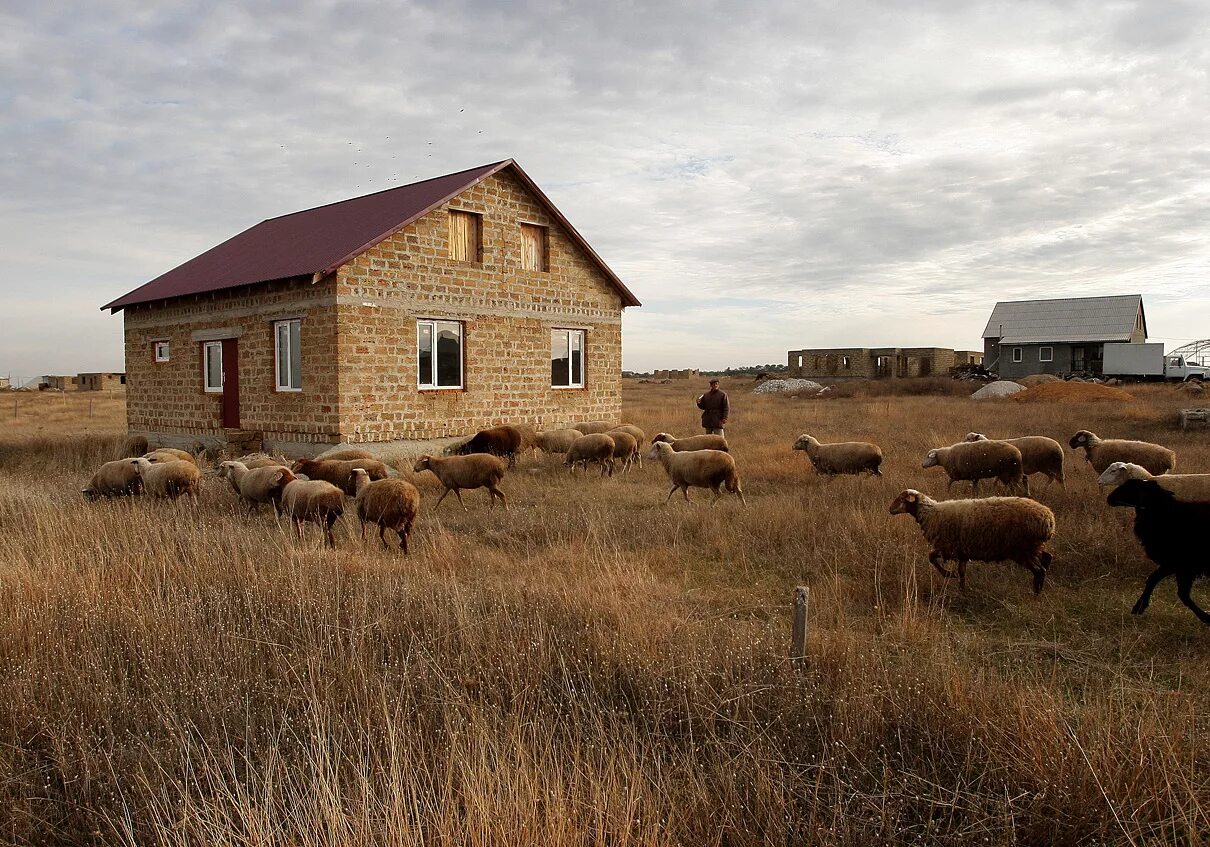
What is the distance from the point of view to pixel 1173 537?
258 inches

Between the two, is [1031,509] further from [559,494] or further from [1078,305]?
[1078,305]

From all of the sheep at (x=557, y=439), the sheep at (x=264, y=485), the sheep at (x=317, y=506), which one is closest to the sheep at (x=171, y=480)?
the sheep at (x=264, y=485)

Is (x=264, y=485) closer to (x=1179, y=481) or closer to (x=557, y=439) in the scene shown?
(x=557, y=439)

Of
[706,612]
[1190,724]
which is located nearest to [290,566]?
[706,612]

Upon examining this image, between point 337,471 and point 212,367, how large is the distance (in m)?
9.39

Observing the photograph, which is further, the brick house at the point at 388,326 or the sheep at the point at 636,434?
the sheep at the point at 636,434

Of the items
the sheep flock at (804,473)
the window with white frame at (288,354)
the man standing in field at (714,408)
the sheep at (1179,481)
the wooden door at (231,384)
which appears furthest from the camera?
the wooden door at (231,384)

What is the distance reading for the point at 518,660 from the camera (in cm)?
493

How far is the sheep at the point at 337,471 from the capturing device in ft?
38.5

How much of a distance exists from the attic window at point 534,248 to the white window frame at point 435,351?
2598 mm

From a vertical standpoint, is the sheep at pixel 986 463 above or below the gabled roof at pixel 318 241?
below

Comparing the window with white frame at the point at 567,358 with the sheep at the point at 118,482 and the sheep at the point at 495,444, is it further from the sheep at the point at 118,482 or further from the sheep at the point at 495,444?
the sheep at the point at 118,482

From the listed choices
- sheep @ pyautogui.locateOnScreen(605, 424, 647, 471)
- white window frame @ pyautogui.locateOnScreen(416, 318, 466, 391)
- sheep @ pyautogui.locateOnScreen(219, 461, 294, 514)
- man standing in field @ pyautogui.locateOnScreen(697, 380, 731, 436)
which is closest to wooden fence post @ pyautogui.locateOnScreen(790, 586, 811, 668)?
sheep @ pyautogui.locateOnScreen(219, 461, 294, 514)

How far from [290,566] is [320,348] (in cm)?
995
